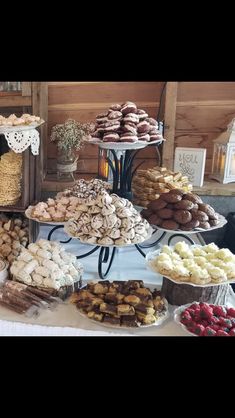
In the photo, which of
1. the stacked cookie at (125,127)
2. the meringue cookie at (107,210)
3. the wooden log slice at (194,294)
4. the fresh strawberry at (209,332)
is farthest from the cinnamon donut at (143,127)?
the fresh strawberry at (209,332)

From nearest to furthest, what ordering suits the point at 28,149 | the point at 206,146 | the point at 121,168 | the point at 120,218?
1. the point at 120,218
2. the point at 28,149
3. the point at 121,168
4. the point at 206,146

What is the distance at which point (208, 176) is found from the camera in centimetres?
243

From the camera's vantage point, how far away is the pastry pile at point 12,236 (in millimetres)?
1686

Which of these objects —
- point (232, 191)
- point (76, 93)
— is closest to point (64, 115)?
point (76, 93)

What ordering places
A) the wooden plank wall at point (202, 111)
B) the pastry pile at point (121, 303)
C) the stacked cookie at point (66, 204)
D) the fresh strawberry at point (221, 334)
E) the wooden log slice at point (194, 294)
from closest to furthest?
the fresh strawberry at point (221, 334), the pastry pile at point (121, 303), the wooden log slice at point (194, 294), the stacked cookie at point (66, 204), the wooden plank wall at point (202, 111)

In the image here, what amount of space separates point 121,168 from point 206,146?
848 millimetres

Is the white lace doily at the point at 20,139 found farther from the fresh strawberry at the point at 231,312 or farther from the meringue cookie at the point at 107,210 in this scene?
the fresh strawberry at the point at 231,312

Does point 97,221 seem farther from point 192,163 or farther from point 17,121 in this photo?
point 192,163

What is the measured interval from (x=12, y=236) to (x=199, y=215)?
82 cm

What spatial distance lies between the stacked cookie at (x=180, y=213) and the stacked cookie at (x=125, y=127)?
259 millimetres

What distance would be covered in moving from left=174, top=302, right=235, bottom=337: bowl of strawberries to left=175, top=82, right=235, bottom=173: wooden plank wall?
1.34m

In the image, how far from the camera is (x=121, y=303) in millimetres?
1266

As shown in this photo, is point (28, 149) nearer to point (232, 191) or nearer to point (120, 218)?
point (120, 218)

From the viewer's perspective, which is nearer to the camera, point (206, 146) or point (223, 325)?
point (223, 325)
